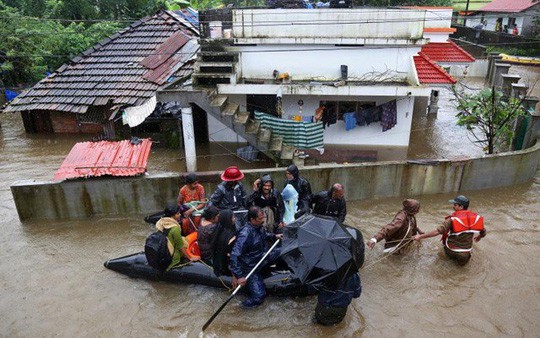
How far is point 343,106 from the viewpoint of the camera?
45.2ft

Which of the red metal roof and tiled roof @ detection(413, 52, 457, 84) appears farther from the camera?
tiled roof @ detection(413, 52, 457, 84)

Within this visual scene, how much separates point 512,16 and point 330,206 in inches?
1355

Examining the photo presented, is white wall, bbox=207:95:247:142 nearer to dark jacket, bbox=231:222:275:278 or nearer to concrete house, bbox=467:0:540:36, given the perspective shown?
dark jacket, bbox=231:222:275:278

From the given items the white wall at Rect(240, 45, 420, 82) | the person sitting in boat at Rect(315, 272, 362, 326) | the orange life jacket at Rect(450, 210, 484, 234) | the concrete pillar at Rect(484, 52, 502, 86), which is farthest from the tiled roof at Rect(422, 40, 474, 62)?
the person sitting in boat at Rect(315, 272, 362, 326)

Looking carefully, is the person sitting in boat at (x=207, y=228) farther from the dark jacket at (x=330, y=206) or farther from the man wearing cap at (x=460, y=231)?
the man wearing cap at (x=460, y=231)

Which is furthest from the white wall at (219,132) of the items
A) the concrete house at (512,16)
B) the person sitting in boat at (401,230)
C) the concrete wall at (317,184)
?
the concrete house at (512,16)

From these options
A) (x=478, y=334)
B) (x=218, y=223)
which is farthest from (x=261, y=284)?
(x=478, y=334)

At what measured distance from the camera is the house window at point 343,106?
13648mm

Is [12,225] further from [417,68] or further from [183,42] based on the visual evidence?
[417,68]

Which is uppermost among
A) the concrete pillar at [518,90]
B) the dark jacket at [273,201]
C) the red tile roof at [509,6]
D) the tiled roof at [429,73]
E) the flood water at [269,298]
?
the red tile roof at [509,6]

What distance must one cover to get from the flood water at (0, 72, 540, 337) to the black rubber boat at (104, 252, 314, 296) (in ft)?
0.60

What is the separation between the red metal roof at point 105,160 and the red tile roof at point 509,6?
3398cm

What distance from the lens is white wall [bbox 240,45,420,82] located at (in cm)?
1290

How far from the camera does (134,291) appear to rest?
7219 mm
